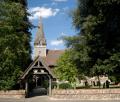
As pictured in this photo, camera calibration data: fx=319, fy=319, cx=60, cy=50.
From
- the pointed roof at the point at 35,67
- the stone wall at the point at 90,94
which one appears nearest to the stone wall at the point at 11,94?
the pointed roof at the point at 35,67

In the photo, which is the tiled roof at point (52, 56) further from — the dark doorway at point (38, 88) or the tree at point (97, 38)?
the tree at point (97, 38)

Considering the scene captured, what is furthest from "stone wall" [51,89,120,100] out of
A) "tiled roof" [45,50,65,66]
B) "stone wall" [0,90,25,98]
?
"tiled roof" [45,50,65,66]

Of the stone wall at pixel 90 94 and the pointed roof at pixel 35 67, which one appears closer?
the stone wall at pixel 90 94

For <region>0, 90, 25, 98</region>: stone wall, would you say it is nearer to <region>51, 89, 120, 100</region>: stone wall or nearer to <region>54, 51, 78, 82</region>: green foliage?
<region>51, 89, 120, 100</region>: stone wall

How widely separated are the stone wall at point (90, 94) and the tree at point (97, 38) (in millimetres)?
2417

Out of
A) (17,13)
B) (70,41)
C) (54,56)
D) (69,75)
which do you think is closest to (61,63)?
(69,75)

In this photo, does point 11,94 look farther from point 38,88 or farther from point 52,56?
point 52,56

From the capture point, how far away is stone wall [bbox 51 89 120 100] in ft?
116

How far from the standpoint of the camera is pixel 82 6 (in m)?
38.5

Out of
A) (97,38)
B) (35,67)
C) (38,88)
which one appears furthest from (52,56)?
(97,38)

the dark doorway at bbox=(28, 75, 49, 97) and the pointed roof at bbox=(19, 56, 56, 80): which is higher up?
the pointed roof at bbox=(19, 56, 56, 80)

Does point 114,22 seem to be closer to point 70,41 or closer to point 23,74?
point 70,41

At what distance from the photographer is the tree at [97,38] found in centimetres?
3562

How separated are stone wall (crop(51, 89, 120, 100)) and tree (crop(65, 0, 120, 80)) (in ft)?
7.93
